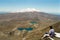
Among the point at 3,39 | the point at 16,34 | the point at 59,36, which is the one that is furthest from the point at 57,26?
the point at 16,34

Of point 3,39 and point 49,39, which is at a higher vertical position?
point 49,39

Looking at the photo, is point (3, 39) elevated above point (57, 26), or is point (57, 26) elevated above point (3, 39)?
point (57, 26)

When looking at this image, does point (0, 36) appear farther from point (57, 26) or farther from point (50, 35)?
point (50, 35)

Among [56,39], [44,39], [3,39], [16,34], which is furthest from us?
[16,34]

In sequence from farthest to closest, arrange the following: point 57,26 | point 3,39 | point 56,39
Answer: point 3,39 < point 57,26 < point 56,39

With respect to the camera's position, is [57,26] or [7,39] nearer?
[57,26]

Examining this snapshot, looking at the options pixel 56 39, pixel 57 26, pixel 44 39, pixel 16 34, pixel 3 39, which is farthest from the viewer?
pixel 16 34

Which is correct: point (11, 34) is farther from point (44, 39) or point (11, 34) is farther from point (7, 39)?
point (44, 39)

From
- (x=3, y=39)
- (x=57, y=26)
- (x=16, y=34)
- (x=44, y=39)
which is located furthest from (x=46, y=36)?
(x=16, y=34)

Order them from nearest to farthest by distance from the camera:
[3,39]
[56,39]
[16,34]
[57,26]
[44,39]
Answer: [56,39], [44,39], [57,26], [3,39], [16,34]
